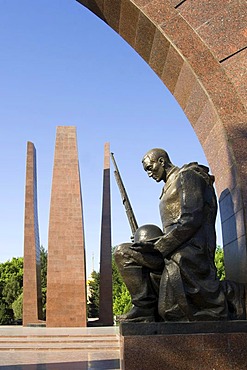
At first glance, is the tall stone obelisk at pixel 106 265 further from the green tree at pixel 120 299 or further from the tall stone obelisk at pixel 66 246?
the green tree at pixel 120 299

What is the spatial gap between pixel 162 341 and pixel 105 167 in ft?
66.1

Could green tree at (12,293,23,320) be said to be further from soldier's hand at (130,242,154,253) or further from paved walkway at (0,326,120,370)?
soldier's hand at (130,242,154,253)

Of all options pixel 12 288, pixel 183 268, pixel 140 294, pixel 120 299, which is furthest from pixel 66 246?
pixel 12 288

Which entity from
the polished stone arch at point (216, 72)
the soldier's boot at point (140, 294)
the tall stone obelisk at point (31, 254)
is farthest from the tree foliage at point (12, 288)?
the soldier's boot at point (140, 294)

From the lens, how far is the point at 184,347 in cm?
385

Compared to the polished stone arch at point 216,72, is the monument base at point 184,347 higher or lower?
lower

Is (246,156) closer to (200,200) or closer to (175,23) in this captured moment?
(200,200)

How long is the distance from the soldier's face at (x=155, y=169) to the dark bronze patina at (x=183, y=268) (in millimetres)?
364

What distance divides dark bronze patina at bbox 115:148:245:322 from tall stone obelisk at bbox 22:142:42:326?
18635 millimetres

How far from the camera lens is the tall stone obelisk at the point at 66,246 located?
2006 centimetres

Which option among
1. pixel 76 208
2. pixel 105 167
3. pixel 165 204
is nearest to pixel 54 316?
pixel 76 208

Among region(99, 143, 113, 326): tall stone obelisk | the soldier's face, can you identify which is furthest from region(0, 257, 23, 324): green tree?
the soldier's face

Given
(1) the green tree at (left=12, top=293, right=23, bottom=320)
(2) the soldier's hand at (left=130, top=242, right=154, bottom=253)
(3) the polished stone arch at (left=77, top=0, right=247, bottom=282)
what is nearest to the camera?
(2) the soldier's hand at (left=130, top=242, right=154, bottom=253)

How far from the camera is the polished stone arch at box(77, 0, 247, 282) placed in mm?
4830
